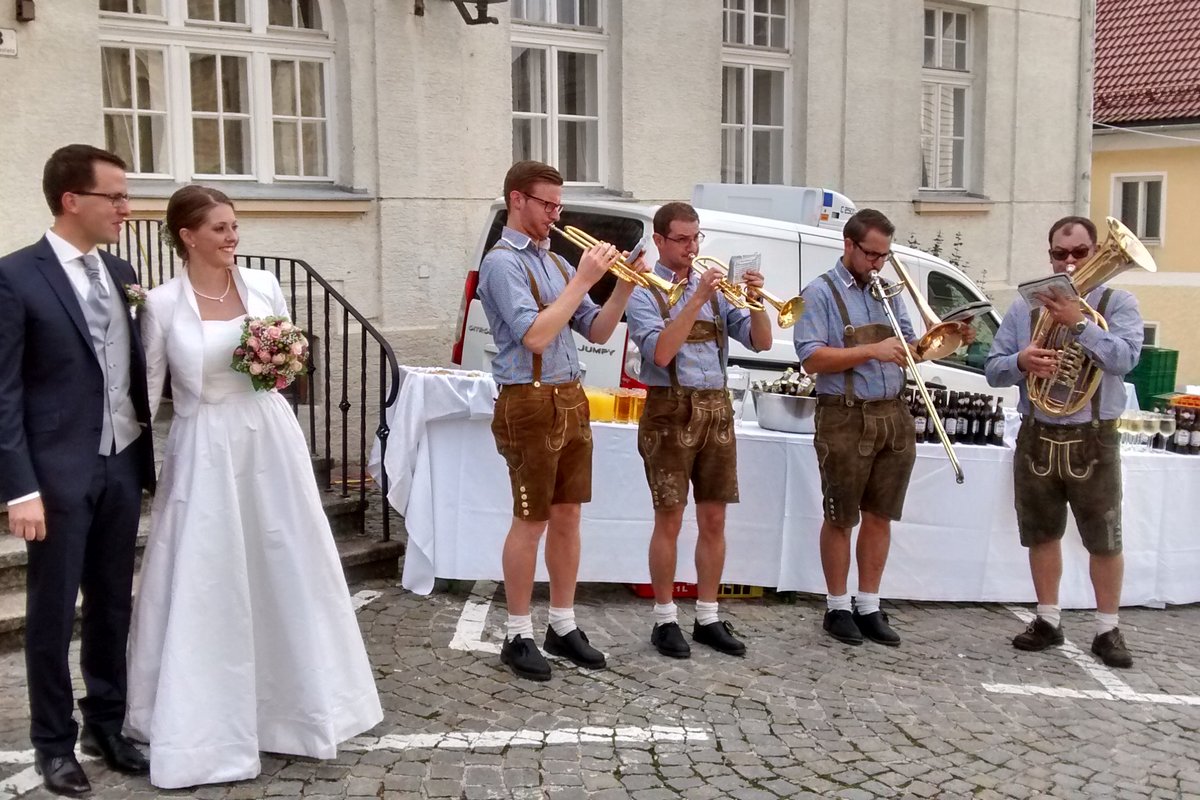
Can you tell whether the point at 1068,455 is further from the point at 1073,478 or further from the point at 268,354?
the point at 268,354

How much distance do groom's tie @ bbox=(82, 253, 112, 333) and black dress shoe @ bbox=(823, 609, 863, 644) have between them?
11.2 ft

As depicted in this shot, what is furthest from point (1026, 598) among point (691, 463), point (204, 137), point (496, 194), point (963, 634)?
point (204, 137)

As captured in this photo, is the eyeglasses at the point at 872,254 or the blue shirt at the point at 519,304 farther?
the eyeglasses at the point at 872,254

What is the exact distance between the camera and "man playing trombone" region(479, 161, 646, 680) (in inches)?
193

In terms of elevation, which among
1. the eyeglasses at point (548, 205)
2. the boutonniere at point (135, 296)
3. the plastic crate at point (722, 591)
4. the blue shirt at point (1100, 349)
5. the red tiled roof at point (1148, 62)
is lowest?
the plastic crate at point (722, 591)

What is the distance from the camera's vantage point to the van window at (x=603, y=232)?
7047 mm

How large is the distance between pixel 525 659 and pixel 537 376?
116cm

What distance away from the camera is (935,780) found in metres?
4.39

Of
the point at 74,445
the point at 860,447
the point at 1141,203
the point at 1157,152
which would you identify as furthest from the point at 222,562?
the point at 1141,203

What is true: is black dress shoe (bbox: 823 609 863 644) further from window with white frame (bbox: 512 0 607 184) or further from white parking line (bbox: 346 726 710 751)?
window with white frame (bbox: 512 0 607 184)

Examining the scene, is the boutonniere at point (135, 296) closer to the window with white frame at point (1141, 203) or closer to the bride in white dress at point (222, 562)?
the bride in white dress at point (222, 562)

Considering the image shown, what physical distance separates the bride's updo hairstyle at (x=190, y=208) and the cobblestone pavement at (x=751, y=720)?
1.78 m

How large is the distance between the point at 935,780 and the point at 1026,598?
233 cm

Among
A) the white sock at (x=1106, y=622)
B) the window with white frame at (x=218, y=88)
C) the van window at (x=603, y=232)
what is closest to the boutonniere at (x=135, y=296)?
the van window at (x=603, y=232)
